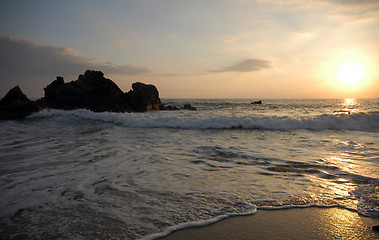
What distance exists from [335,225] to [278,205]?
0.70 meters

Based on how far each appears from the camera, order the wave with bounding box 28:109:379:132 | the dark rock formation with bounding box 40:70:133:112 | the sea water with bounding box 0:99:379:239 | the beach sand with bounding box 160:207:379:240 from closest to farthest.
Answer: the beach sand with bounding box 160:207:379:240, the sea water with bounding box 0:99:379:239, the wave with bounding box 28:109:379:132, the dark rock formation with bounding box 40:70:133:112

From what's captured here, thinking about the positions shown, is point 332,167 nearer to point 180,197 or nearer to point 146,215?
point 180,197

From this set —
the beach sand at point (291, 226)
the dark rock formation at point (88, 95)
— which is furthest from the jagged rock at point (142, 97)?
the beach sand at point (291, 226)

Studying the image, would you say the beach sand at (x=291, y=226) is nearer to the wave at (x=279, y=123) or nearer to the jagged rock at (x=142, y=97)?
the wave at (x=279, y=123)

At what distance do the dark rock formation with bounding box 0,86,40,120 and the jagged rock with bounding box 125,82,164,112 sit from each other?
32.8 feet

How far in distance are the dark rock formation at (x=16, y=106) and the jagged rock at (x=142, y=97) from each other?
32.8 ft

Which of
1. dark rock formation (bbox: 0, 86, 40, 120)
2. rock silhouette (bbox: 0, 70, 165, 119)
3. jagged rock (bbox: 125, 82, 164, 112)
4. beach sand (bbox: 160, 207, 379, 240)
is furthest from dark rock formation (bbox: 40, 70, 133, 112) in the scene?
beach sand (bbox: 160, 207, 379, 240)

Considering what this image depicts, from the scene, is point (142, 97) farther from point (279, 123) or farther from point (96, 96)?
point (279, 123)

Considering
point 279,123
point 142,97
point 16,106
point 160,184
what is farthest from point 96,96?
point 160,184

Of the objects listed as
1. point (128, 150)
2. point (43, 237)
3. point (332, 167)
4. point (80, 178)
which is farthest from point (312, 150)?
point (43, 237)

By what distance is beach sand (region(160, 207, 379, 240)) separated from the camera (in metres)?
2.48

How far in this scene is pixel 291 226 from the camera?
2695 mm

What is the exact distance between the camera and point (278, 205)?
3.21 m

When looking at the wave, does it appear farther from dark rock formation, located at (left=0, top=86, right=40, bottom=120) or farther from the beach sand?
the beach sand
